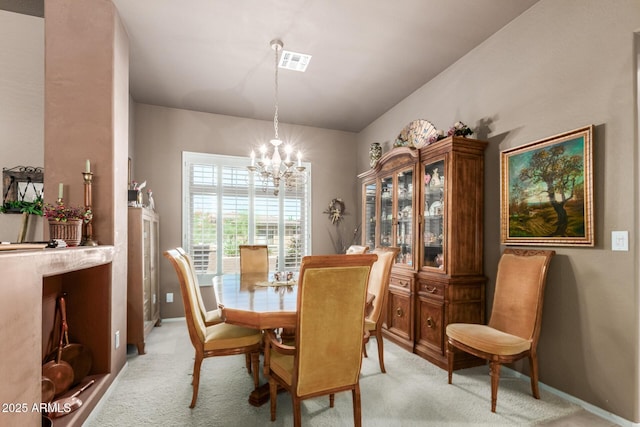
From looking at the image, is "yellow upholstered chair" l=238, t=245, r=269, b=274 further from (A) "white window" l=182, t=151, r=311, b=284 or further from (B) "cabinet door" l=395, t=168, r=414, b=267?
(B) "cabinet door" l=395, t=168, r=414, b=267

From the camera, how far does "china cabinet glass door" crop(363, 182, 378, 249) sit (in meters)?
4.27

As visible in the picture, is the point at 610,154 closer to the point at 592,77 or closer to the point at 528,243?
the point at 592,77

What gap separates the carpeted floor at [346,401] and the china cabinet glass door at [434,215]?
39.5 inches

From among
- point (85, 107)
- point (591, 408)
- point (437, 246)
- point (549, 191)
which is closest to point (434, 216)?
point (437, 246)

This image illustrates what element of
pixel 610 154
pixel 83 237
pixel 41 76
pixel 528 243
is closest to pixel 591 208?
pixel 610 154

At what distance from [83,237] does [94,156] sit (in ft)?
2.07

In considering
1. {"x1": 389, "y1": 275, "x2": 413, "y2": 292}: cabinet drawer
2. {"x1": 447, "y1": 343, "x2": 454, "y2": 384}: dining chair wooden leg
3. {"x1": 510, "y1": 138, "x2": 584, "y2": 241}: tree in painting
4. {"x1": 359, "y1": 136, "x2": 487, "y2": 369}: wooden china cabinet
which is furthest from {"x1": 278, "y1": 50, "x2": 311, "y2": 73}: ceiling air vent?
{"x1": 447, "y1": 343, "x2": 454, "y2": 384}: dining chair wooden leg

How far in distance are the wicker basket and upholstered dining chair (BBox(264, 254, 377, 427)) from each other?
4.96 ft

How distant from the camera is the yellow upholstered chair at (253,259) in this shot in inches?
149

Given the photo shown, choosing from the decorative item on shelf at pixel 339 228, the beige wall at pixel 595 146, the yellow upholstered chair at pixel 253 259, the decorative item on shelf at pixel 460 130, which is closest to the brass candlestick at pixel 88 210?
the yellow upholstered chair at pixel 253 259

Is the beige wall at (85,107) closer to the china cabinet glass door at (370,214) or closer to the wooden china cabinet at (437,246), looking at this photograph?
the wooden china cabinet at (437,246)

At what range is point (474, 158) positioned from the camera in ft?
9.63

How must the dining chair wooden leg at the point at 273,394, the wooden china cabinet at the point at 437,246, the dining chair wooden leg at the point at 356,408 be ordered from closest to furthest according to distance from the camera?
the dining chair wooden leg at the point at 356,408 < the dining chair wooden leg at the point at 273,394 < the wooden china cabinet at the point at 437,246

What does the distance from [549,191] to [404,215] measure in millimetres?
1429
